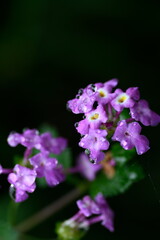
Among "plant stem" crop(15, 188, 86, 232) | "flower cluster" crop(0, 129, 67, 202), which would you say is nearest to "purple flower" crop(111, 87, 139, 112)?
"flower cluster" crop(0, 129, 67, 202)

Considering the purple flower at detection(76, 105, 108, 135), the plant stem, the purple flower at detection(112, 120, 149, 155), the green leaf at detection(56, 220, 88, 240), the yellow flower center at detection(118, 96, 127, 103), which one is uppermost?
the yellow flower center at detection(118, 96, 127, 103)

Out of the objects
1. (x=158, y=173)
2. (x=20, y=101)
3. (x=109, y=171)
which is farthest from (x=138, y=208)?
(x=20, y=101)

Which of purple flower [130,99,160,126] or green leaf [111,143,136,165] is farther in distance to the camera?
green leaf [111,143,136,165]

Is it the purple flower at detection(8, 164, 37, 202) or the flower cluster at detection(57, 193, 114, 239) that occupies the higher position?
the purple flower at detection(8, 164, 37, 202)

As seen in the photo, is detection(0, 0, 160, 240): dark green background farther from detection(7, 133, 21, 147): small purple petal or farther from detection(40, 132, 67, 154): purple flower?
detection(7, 133, 21, 147): small purple petal

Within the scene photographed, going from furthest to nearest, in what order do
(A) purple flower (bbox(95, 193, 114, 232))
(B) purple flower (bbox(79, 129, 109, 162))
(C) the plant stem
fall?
(C) the plant stem
(A) purple flower (bbox(95, 193, 114, 232))
(B) purple flower (bbox(79, 129, 109, 162))

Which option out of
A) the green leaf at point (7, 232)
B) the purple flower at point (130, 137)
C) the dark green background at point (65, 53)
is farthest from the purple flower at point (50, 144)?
the dark green background at point (65, 53)

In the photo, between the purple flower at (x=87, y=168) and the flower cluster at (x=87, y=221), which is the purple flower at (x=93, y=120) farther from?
the purple flower at (x=87, y=168)

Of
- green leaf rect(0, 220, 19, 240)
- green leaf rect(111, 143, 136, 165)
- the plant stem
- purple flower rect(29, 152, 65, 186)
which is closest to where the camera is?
purple flower rect(29, 152, 65, 186)
